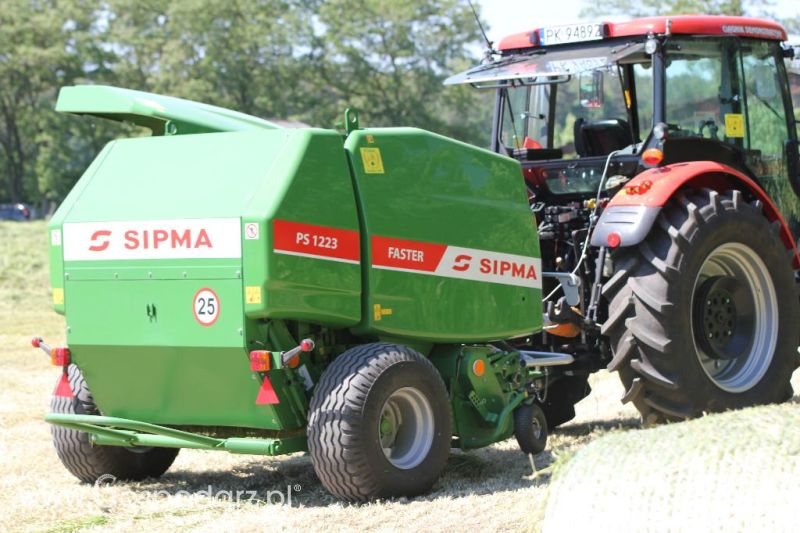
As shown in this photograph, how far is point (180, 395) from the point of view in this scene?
5.62 metres

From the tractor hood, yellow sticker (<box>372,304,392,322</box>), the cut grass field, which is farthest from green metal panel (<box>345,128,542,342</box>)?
the cut grass field

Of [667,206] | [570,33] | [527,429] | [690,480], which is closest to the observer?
[690,480]

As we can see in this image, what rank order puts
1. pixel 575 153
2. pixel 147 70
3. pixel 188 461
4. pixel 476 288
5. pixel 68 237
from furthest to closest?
pixel 147 70 < pixel 575 153 < pixel 188 461 < pixel 476 288 < pixel 68 237

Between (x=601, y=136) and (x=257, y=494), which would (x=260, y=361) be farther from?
(x=601, y=136)

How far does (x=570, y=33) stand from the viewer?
7336 millimetres

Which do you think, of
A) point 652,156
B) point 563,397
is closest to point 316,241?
point 652,156

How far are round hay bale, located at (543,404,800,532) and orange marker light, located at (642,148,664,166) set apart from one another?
3.17m

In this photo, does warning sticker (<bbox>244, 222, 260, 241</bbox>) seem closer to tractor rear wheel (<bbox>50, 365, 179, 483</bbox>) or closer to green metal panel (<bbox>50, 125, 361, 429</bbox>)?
green metal panel (<bbox>50, 125, 361, 429</bbox>)

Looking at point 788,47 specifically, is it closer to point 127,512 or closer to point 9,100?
point 127,512

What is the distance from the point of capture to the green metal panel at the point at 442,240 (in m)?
5.64

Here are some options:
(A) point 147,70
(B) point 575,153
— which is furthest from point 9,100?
(B) point 575,153

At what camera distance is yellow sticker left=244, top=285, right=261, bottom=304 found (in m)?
5.18

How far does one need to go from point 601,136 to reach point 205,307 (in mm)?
3189

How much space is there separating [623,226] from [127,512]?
3037 millimetres
